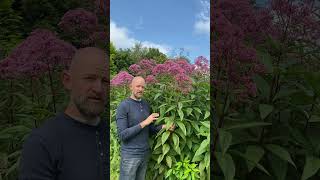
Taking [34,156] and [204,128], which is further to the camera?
[204,128]

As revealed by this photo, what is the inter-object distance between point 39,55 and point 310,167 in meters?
1.30

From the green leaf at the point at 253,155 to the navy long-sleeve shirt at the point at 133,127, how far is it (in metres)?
0.54

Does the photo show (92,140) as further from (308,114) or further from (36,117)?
(308,114)

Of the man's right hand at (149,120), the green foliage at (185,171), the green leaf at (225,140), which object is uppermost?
the man's right hand at (149,120)

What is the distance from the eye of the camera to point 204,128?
1.91 metres

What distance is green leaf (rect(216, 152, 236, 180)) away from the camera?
4.72ft

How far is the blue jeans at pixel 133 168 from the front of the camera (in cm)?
194

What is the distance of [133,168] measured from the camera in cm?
195

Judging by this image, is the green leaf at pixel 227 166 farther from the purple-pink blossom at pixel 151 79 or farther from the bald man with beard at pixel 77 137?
the purple-pink blossom at pixel 151 79

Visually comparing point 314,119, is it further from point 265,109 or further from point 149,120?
point 149,120

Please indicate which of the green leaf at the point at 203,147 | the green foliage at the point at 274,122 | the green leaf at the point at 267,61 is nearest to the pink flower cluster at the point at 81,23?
the green leaf at the point at 203,147

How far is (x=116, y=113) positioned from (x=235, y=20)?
25.5 inches

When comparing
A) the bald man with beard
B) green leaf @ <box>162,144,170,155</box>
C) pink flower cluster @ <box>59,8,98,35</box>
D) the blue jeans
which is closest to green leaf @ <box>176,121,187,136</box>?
green leaf @ <box>162,144,170,155</box>

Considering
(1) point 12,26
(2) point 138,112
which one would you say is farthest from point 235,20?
(1) point 12,26
